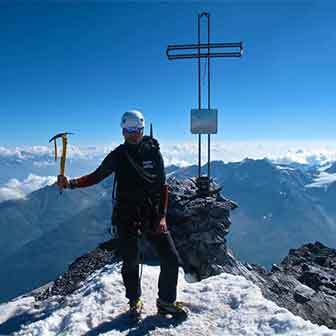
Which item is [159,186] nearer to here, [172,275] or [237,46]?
[172,275]

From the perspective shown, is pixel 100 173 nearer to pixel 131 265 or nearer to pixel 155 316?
pixel 131 265

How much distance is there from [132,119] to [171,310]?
4.30 meters

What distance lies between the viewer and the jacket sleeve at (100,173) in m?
7.67

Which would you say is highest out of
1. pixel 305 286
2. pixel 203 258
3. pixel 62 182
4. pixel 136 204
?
pixel 62 182

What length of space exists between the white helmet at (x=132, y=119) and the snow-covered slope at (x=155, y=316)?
14.1 feet

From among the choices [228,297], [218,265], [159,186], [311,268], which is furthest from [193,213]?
[311,268]

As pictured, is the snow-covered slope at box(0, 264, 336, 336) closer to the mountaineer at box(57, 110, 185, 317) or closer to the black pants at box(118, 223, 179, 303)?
the mountaineer at box(57, 110, 185, 317)

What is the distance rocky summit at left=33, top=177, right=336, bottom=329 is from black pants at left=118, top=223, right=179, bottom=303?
4674 mm

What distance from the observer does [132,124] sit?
25.0 ft

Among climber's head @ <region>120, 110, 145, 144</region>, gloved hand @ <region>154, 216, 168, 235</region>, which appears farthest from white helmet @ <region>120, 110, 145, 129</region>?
gloved hand @ <region>154, 216, 168, 235</region>

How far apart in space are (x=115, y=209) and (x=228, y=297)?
3736 millimetres

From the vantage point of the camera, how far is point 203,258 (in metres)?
13.2

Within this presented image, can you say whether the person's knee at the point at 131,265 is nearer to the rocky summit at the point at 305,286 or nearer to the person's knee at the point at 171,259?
the person's knee at the point at 171,259

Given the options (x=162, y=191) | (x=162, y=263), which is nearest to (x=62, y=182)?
(x=162, y=191)
